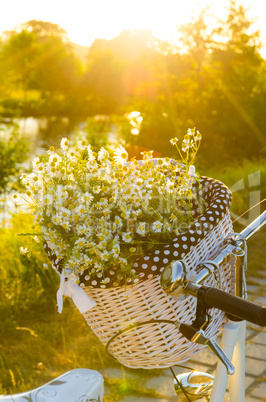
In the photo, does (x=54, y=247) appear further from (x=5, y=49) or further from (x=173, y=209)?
(x=5, y=49)

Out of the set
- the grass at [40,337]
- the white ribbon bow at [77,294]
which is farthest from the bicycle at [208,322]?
the grass at [40,337]

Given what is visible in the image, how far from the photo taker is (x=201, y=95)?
1302 cm

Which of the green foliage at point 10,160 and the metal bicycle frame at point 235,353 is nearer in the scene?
the metal bicycle frame at point 235,353

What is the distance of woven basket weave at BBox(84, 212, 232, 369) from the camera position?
1687 mm

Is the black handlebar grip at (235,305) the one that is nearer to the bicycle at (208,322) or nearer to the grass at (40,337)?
the bicycle at (208,322)

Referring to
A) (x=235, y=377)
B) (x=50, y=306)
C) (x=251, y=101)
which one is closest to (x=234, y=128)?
(x=251, y=101)

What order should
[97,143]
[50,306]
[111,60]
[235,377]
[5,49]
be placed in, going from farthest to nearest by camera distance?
1. [5,49]
2. [111,60]
3. [97,143]
4. [50,306]
5. [235,377]

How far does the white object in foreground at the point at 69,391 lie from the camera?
185 centimetres

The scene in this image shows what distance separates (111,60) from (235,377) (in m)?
51.2

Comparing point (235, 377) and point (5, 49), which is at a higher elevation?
point (5, 49)

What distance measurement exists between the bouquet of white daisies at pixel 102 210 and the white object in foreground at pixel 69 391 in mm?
445

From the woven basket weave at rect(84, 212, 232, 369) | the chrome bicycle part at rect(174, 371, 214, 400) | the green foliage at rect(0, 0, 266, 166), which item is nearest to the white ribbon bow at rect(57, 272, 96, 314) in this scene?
the woven basket weave at rect(84, 212, 232, 369)

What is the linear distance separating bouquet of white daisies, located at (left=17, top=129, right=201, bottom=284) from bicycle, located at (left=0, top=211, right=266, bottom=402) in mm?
171

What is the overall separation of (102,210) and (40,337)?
318cm
